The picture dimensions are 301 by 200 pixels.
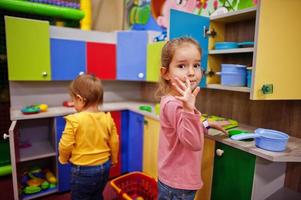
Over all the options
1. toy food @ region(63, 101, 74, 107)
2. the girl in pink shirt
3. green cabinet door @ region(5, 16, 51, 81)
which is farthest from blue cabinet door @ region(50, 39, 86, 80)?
the girl in pink shirt

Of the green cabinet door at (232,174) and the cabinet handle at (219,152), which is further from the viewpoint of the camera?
the cabinet handle at (219,152)

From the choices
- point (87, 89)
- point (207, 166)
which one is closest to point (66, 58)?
point (87, 89)

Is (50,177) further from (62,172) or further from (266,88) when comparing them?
(266,88)

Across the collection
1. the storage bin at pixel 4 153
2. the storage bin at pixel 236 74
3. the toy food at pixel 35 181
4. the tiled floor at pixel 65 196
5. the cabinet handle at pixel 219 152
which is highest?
the storage bin at pixel 236 74

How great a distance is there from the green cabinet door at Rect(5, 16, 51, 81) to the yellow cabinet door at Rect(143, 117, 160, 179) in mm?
1011

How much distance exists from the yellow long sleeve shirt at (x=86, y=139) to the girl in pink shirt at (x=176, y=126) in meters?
0.42

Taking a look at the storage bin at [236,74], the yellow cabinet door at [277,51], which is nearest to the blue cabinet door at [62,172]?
the storage bin at [236,74]

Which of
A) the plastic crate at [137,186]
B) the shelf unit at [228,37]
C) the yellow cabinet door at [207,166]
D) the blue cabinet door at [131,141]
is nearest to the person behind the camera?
the yellow cabinet door at [207,166]

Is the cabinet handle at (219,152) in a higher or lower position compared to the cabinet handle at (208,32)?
lower

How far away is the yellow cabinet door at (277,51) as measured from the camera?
3.55 ft

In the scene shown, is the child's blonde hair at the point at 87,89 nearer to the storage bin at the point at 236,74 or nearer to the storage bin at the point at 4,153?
the storage bin at the point at 236,74

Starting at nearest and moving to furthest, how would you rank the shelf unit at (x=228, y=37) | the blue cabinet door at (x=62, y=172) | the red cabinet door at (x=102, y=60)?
the shelf unit at (x=228, y=37) → the blue cabinet door at (x=62, y=172) → the red cabinet door at (x=102, y=60)

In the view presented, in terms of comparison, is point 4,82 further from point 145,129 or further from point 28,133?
point 145,129

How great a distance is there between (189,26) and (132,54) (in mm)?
913
